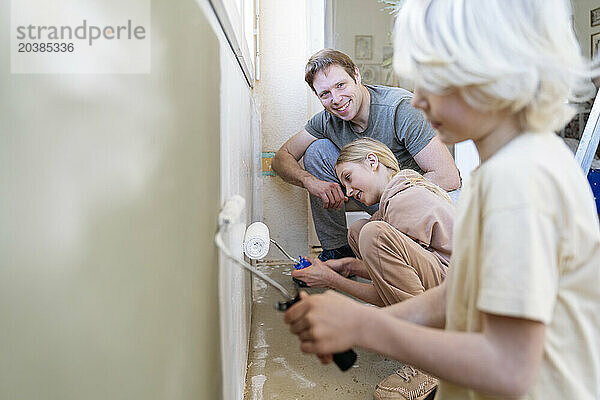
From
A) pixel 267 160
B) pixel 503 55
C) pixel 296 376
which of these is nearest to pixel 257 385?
pixel 296 376

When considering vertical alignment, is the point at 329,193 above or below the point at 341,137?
below

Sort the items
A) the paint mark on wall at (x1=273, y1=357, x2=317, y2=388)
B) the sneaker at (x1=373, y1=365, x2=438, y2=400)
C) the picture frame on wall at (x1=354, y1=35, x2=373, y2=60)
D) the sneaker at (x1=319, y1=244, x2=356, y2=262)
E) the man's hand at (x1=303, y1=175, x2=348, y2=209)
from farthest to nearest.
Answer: the picture frame on wall at (x1=354, y1=35, x2=373, y2=60)
the sneaker at (x1=319, y1=244, x2=356, y2=262)
the man's hand at (x1=303, y1=175, x2=348, y2=209)
the paint mark on wall at (x1=273, y1=357, x2=317, y2=388)
the sneaker at (x1=373, y1=365, x2=438, y2=400)

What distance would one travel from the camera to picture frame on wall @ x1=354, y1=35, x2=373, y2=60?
2.95 m

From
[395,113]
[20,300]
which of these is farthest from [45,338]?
[395,113]

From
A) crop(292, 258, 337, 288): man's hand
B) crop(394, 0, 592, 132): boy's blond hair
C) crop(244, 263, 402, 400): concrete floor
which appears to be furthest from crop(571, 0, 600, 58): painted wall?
crop(394, 0, 592, 132): boy's blond hair

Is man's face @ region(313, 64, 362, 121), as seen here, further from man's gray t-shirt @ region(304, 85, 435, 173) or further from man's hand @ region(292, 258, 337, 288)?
man's hand @ region(292, 258, 337, 288)

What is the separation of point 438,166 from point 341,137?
0.50 metres

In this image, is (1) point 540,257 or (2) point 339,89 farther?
(2) point 339,89

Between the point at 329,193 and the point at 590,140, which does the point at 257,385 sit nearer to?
the point at 329,193

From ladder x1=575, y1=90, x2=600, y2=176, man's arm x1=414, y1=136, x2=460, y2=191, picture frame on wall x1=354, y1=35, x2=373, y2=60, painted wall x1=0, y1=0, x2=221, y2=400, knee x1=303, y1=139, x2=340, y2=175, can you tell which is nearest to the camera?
painted wall x1=0, y1=0, x2=221, y2=400

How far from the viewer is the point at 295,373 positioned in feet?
4.88

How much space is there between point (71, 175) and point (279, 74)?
236 centimetres

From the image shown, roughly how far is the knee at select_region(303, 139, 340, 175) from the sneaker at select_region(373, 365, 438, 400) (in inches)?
48.8

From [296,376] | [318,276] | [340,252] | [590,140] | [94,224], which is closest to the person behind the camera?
[94,224]
